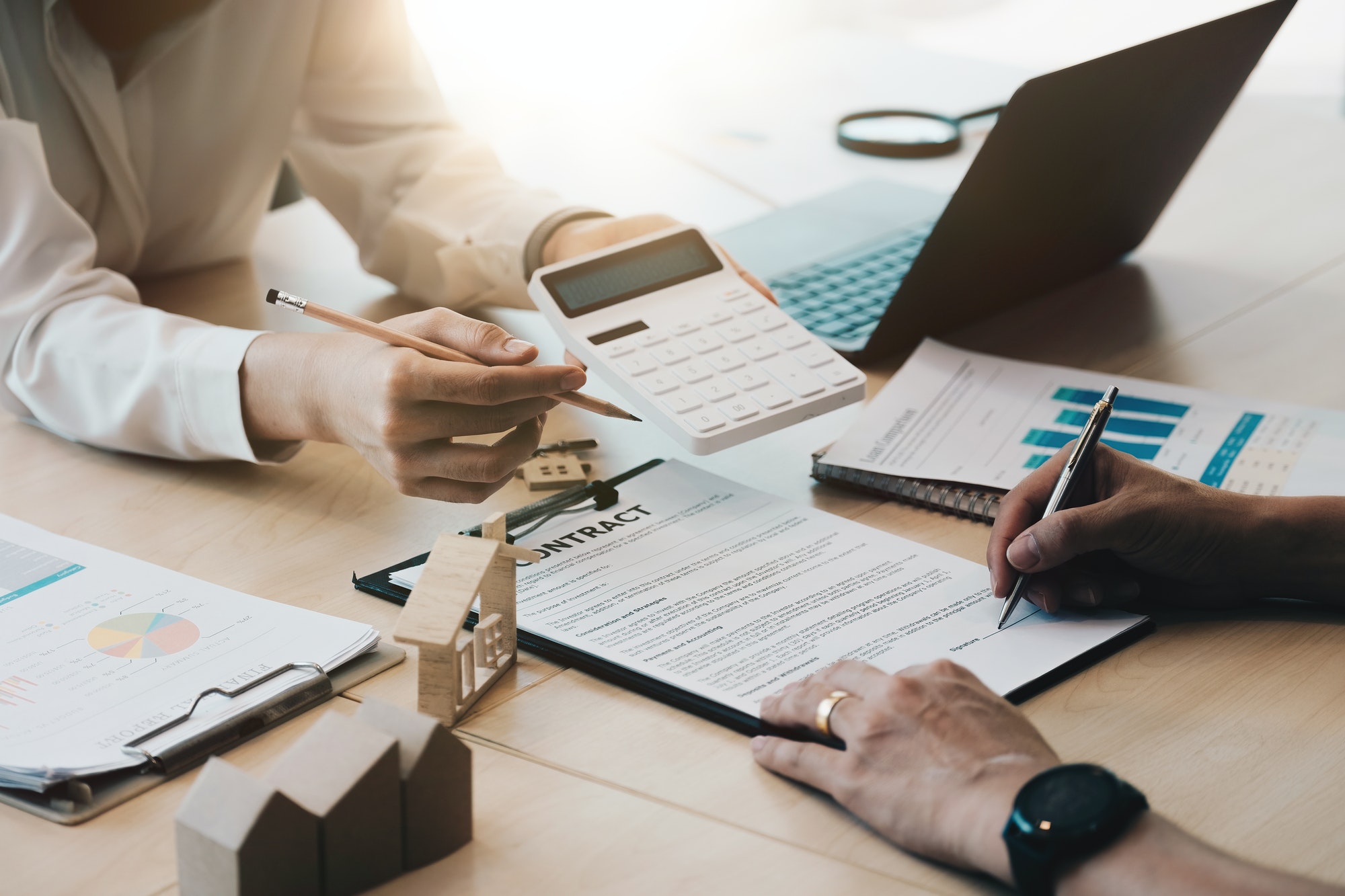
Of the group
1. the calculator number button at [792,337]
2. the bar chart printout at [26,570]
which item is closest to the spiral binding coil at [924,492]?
the calculator number button at [792,337]

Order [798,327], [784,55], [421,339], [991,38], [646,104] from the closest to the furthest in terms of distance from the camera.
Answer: [421,339]
[798,327]
[646,104]
[784,55]
[991,38]

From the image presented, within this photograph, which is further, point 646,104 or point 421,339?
point 646,104

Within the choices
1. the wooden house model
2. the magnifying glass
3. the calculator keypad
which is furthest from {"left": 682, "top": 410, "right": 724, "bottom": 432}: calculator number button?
the magnifying glass

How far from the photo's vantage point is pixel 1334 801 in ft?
2.03

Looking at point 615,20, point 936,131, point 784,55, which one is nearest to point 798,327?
point 936,131

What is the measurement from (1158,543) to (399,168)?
960 mm

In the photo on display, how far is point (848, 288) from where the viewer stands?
1.28 metres

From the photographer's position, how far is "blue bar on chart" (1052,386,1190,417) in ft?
3.41

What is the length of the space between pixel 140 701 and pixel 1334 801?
2.12 ft

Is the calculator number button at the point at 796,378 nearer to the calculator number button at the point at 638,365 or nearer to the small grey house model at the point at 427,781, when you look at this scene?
the calculator number button at the point at 638,365

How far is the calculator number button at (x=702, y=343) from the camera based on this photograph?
3.13 feet

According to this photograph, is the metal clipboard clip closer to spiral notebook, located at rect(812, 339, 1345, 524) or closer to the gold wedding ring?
spiral notebook, located at rect(812, 339, 1345, 524)

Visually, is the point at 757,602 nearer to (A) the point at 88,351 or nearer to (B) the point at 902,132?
(A) the point at 88,351

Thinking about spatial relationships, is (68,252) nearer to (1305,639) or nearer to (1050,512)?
(1050,512)
